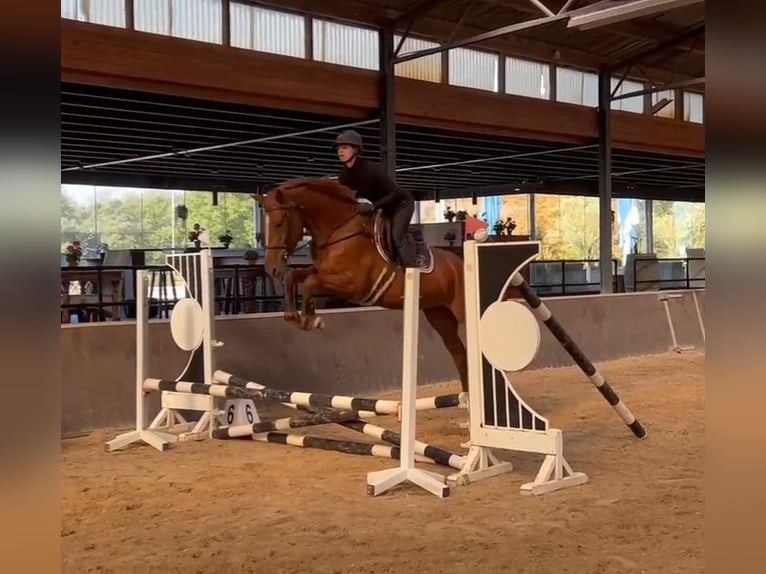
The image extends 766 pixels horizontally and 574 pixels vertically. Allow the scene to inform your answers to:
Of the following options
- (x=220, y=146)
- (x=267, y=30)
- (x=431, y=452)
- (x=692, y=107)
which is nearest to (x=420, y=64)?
(x=267, y=30)

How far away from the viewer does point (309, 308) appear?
5480mm

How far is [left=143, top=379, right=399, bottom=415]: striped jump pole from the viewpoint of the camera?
4.31 metres

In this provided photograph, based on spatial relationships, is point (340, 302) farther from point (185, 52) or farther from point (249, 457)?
point (249, 457)

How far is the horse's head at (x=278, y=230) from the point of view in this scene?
17.4 ft

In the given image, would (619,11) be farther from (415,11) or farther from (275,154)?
(275,154)

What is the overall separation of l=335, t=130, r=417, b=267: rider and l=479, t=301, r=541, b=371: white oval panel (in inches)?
55.0

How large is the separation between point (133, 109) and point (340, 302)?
3480 millimetres

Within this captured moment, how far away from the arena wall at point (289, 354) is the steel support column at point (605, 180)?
155 centimetres

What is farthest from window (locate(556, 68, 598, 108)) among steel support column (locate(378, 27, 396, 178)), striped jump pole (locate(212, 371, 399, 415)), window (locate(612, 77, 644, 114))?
striped jump pole (locate(212, 371, 399, 415))

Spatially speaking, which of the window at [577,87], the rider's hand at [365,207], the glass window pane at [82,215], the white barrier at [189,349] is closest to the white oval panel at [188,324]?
the white barrier at [189,349]

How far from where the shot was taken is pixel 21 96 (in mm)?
552

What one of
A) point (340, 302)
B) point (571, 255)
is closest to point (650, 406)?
point (340, 302)

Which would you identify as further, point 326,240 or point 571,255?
point 571,255

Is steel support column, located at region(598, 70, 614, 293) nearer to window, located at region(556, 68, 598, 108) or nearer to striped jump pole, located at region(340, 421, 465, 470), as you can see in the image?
window, located at region(556, 68, 598, 108)
